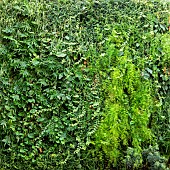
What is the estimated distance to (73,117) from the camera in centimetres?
341

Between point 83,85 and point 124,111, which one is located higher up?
point 83,85

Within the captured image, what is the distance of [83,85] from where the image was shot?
347cm

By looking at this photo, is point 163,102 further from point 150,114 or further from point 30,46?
point 30,46

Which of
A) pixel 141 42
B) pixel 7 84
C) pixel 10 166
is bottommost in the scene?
pixel 10 166

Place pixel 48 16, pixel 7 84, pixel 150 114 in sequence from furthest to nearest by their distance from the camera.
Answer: pixel 150 114, pixel 48 16, pixel 7 84

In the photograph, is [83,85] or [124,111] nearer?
[83,85]

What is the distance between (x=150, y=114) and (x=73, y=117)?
88 centimetres

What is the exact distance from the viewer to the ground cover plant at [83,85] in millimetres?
3293

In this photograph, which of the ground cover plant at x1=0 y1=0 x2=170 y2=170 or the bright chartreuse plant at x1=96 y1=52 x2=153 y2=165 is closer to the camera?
the ground cover plant at x1=0 y1=0 x2=170 y2=170

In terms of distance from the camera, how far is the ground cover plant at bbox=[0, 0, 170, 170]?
3.29 meters

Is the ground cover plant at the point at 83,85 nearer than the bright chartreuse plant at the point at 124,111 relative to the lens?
Yes

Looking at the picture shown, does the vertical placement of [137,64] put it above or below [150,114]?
above


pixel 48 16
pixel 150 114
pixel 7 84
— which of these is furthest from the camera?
pixel 150 114

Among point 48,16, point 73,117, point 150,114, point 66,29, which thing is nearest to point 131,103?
point 150,114
